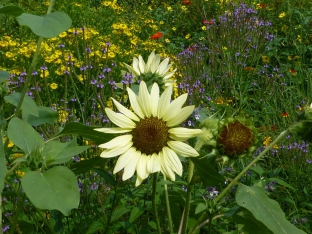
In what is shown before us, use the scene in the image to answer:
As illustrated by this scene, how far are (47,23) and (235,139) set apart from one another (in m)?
0.35

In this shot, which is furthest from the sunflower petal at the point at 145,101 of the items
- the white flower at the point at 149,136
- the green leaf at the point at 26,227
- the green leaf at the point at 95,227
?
the green leaf at the point at 95,227

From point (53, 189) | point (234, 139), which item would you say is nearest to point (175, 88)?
point (234, 139)

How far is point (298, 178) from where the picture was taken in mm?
2037

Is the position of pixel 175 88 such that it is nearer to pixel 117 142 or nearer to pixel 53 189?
pixel 117 142

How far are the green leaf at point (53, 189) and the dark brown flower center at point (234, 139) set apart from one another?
0.25 m

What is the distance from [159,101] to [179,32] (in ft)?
12.6

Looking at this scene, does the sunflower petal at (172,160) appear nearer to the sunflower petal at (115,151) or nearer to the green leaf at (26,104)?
the sunflower petal at (115,151)

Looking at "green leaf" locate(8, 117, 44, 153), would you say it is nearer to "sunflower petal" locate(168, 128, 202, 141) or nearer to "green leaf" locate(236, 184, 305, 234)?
"sunflower petal" locate(168, 128, 202, 141)

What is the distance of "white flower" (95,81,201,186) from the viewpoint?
31.4 inches

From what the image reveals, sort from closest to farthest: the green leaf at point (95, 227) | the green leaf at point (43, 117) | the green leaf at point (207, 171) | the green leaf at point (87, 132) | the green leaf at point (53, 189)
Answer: the green leaf at point (53, 189)
the green leaf at point (207, 171)
the green leaf at point (87, 132)
the green leaf at point (43, 117)
the green leaf at point (95, 227)

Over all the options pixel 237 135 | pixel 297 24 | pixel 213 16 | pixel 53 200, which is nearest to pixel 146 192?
pixel 237 135

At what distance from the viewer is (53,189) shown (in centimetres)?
72

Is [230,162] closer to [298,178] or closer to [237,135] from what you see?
[237,135]

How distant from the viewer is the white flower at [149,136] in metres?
0.80
